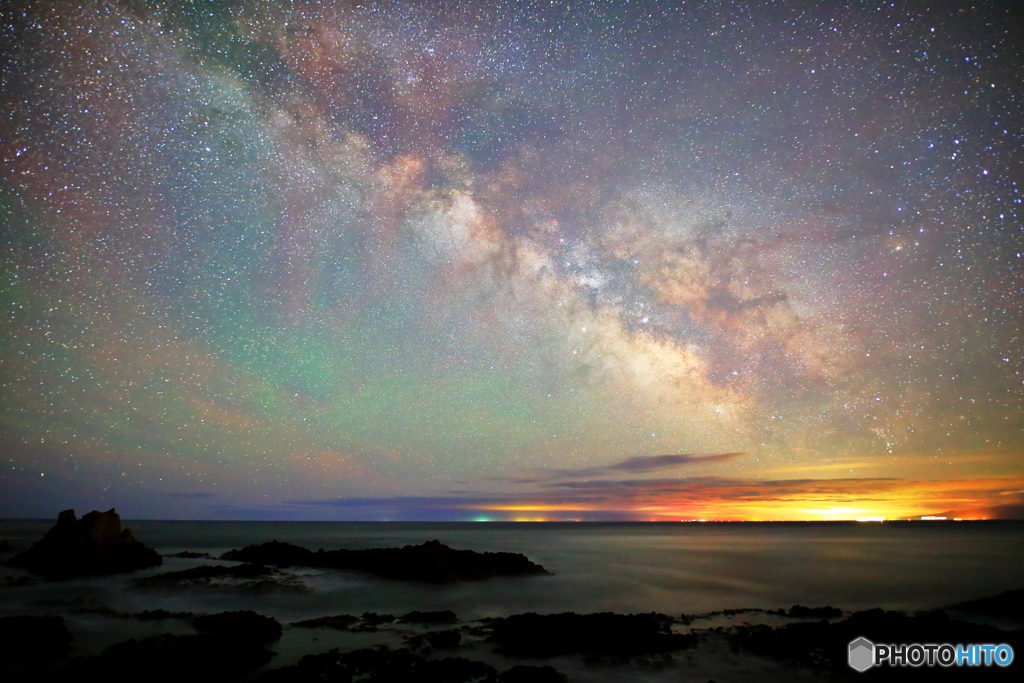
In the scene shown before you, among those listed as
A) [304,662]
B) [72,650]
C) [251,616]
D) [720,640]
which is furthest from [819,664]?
[72,650]

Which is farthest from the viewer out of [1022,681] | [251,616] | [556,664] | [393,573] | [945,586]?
[945,586]

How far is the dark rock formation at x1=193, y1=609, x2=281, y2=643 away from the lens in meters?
15.7

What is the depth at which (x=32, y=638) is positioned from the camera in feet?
46.7

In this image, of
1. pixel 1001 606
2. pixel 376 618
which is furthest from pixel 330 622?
pixel 1001 606

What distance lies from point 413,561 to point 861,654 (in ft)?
74.0

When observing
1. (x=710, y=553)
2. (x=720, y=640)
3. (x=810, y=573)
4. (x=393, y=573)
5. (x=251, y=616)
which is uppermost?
(x=251, y=616)

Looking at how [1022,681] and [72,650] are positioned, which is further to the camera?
[72,650]

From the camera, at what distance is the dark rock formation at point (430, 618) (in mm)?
18608

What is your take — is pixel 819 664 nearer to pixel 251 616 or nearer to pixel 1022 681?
pixel 1022 681

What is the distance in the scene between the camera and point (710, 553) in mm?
58500

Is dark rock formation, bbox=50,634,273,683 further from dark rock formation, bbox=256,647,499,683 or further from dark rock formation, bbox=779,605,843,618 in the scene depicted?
dark rock formation, bbox=779,605,843,618

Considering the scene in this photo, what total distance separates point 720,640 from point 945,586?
27725 mm

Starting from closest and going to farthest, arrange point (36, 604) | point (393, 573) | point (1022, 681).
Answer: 1. point (1022, 681)
2. point (36, 604)
3. point (393, 573)
